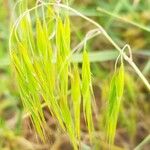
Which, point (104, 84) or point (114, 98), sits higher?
point (114, 98)

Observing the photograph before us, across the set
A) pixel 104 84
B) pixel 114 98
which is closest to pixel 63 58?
pixel 114 98

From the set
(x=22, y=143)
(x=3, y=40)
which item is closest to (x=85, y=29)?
(x=3, y=40)

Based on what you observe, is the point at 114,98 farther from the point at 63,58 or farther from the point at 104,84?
the point at 104,84

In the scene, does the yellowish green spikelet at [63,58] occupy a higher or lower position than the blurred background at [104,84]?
higher

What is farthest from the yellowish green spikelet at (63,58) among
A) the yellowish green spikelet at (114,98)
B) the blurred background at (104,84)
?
the blurred background at (104,84)

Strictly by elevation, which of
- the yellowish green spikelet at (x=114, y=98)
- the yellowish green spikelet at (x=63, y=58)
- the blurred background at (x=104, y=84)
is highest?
the yellowish green spikelet at (x=63, y=58)

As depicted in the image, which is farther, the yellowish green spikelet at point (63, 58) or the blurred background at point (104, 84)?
the blurred background at point (104, 84)

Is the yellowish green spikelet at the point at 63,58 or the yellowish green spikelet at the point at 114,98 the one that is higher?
the yellowish green spikelet at the point at 63,58

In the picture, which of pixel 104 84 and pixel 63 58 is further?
pixel 104 84

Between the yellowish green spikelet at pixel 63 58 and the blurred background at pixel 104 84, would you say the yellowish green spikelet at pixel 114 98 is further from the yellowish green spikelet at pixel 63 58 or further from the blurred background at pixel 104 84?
the blurred background at pixel 104 84
